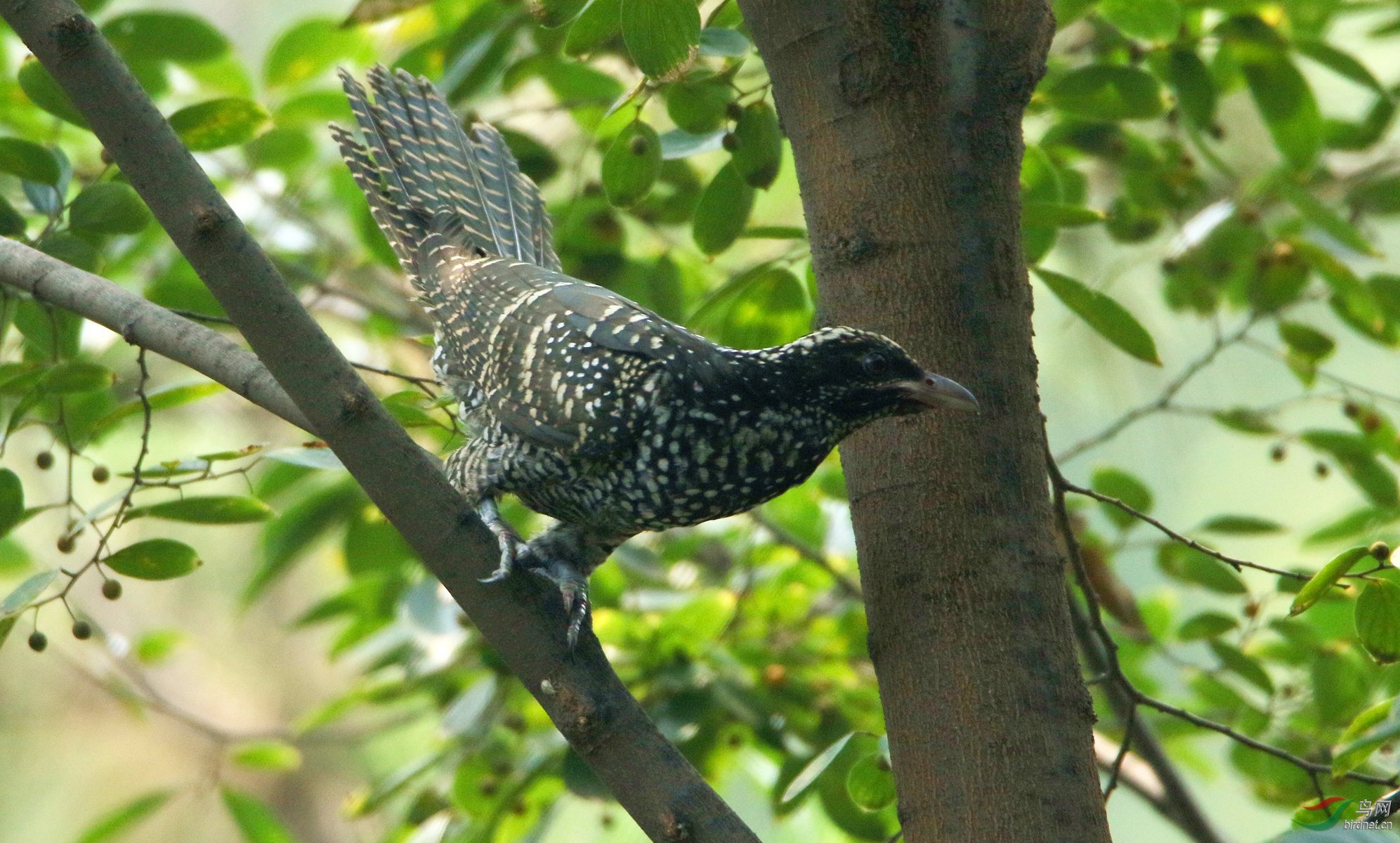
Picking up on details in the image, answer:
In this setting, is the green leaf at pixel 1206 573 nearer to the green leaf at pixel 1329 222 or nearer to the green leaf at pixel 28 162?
the green leaf at pixel 1329 222

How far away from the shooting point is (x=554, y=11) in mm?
1796

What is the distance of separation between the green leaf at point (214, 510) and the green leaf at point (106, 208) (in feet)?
1.49

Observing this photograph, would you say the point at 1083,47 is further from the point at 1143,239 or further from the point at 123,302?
the point at 123,302

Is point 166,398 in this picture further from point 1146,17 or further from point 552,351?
point 1146,17

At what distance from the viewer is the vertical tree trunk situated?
162 cm

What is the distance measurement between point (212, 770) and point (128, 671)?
0.35 metres

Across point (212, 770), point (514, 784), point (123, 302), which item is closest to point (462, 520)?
point (123, 302)

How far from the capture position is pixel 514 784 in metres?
2.60

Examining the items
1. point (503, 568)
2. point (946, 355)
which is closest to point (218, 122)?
point (503, 568)

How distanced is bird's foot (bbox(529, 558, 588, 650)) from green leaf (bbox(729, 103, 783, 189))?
734 millimetres

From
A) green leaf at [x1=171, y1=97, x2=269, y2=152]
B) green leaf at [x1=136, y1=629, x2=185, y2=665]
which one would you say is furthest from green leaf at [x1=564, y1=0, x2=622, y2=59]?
green leaf at [x1=136, y1=629, x2=185, y2=665]

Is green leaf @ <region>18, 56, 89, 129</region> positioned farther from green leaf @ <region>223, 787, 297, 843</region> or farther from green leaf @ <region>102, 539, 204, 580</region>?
green leaf @ <region>223, 787, 297, 843</region>

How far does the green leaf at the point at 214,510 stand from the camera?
1899 mm

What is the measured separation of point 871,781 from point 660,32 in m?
1.09
